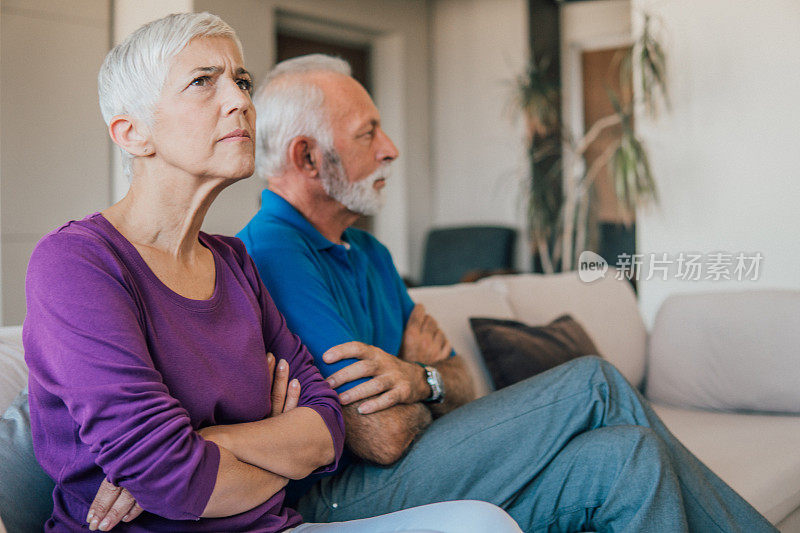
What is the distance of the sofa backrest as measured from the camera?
7.07 feet

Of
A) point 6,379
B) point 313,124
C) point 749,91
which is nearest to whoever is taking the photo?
point 6,379

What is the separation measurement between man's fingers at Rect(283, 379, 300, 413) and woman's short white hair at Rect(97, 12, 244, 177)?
0.47 metres

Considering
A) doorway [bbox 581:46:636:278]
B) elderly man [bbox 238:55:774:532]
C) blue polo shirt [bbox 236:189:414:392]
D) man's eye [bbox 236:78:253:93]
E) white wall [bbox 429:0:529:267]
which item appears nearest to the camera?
man's eye [bbox 236:78:253:93]

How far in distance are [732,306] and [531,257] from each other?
108 inches

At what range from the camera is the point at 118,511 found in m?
0.96

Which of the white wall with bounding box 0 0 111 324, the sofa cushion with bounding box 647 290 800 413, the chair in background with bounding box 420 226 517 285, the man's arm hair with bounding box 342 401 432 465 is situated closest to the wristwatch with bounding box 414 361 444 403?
the man's arm hair with bounding box 342 401 432 465

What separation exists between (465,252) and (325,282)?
369cm

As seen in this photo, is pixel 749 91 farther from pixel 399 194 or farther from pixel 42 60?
pixel 42 60

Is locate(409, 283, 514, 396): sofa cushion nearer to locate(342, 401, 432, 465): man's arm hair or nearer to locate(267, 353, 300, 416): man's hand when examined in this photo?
locate(342, 401, 432, 465): man's arm hair

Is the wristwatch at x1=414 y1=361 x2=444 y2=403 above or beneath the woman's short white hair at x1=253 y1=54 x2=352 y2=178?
beneath

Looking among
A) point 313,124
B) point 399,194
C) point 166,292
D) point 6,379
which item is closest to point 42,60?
point 399,194

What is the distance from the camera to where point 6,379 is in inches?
49.5

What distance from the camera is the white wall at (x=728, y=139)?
10.3 feet

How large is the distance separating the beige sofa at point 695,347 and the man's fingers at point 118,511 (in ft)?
4.08
